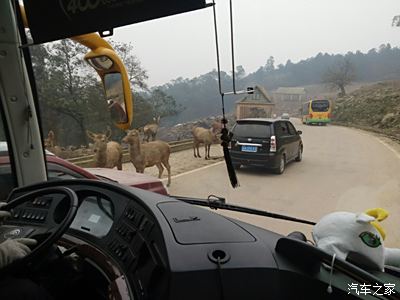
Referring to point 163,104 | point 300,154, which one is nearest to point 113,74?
point 163,104

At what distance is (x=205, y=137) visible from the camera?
224 cm

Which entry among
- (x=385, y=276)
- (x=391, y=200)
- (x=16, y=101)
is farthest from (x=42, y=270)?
(x=391, y=200)

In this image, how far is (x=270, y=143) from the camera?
2504 millimetres

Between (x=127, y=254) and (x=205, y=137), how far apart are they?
1.28 m

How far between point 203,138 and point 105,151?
3.00ft

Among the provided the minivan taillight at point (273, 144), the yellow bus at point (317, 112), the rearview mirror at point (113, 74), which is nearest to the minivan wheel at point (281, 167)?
the minivan taillight at point (273, 144)

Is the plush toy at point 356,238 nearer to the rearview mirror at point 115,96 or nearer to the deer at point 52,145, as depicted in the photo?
the rearview mirror at point 115,96

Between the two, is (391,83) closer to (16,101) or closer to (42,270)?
(42,270)

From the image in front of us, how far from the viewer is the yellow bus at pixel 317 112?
2017 millimetres

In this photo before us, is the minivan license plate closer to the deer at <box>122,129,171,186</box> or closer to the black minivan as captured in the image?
the black minivan

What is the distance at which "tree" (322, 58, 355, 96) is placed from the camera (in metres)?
1.84

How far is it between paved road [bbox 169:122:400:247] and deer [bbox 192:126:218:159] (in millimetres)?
134

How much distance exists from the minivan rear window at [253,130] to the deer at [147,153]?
76 centimetres

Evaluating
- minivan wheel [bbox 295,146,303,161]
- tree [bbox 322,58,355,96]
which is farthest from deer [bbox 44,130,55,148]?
tree [bbox 322,58,355,96]
